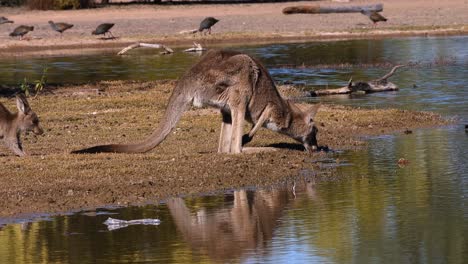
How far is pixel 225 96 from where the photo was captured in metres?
13.6

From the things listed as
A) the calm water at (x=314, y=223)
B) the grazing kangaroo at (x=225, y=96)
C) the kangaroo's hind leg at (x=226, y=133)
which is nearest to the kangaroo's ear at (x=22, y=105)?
the grazing kangaroo at (x=225, y=96)

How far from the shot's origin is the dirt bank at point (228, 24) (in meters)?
39.6

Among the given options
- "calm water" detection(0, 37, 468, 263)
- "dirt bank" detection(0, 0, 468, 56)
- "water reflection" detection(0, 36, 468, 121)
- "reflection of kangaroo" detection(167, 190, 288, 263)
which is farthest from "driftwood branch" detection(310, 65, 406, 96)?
"dirt bank" detection(0, 0, 468, 56)

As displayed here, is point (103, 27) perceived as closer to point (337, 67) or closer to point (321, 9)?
point (321, 9)

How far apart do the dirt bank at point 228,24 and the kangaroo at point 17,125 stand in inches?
913

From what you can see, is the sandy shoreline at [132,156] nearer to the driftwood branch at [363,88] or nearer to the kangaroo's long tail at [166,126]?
the kangaroo's long tail at [166,126]

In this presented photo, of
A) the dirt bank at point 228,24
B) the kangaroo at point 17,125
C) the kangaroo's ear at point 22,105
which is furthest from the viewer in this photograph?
the dirt bank at point 228,24

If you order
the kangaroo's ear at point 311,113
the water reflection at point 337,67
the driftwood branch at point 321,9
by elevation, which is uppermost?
the kangaroo's ear at point 311,113

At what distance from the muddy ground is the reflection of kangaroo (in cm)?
66

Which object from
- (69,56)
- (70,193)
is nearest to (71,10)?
(69,56)

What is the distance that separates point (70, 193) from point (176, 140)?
4.03 meters

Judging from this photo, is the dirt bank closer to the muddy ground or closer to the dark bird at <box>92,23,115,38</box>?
the dark bird at <box>92,23,115,38</box>

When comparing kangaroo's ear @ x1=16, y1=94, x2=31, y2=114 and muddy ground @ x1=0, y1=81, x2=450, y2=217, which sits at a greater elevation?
kangaroo's ear @ x1=16, y1=94, x2=31, y2=114

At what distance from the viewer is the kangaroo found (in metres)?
14.3
